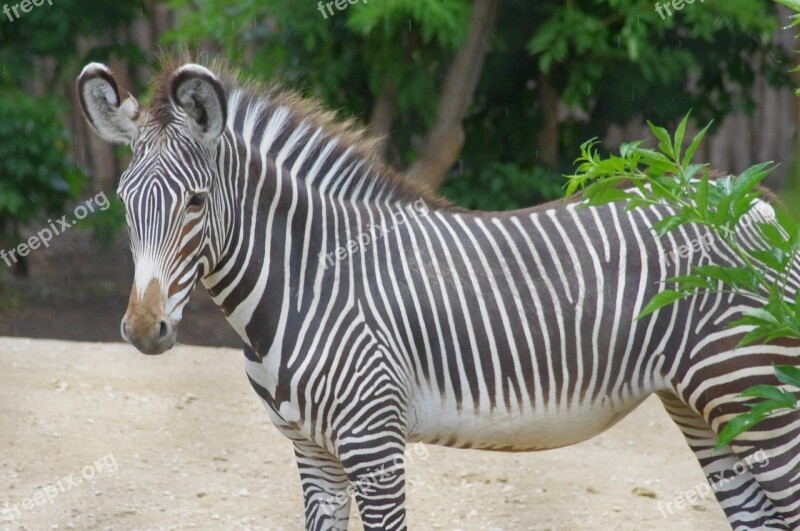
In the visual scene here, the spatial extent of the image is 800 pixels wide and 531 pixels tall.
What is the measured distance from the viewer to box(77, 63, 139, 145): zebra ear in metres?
3.45

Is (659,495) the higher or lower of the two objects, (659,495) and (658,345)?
the lower

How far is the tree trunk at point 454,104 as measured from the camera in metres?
8.35

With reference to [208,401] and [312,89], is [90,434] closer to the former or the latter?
[208,401]

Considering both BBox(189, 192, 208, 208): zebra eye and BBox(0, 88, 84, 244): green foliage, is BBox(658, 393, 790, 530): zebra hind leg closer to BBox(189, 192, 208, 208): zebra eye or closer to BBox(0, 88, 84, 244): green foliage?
BBox(189, 192, 208, 208): zebra eye

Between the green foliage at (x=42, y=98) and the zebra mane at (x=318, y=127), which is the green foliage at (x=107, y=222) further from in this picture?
the zebra mane at (x=318, y=127)

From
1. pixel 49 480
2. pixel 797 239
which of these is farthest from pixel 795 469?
pixel 49 480

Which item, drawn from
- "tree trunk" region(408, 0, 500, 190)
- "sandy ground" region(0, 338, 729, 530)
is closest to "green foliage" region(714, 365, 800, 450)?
"sandy ground" region(0, 338, 729, 530)

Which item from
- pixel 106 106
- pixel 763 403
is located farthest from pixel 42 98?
pixel 763 403

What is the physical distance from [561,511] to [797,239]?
3.56m

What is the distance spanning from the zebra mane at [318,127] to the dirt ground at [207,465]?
2248mm

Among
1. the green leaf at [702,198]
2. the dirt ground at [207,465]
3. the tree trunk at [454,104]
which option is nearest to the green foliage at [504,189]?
the tree trunk at [454,104]

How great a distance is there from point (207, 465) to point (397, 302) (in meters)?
2.79

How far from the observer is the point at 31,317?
9.91 metres

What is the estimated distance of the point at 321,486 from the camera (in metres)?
3.85
